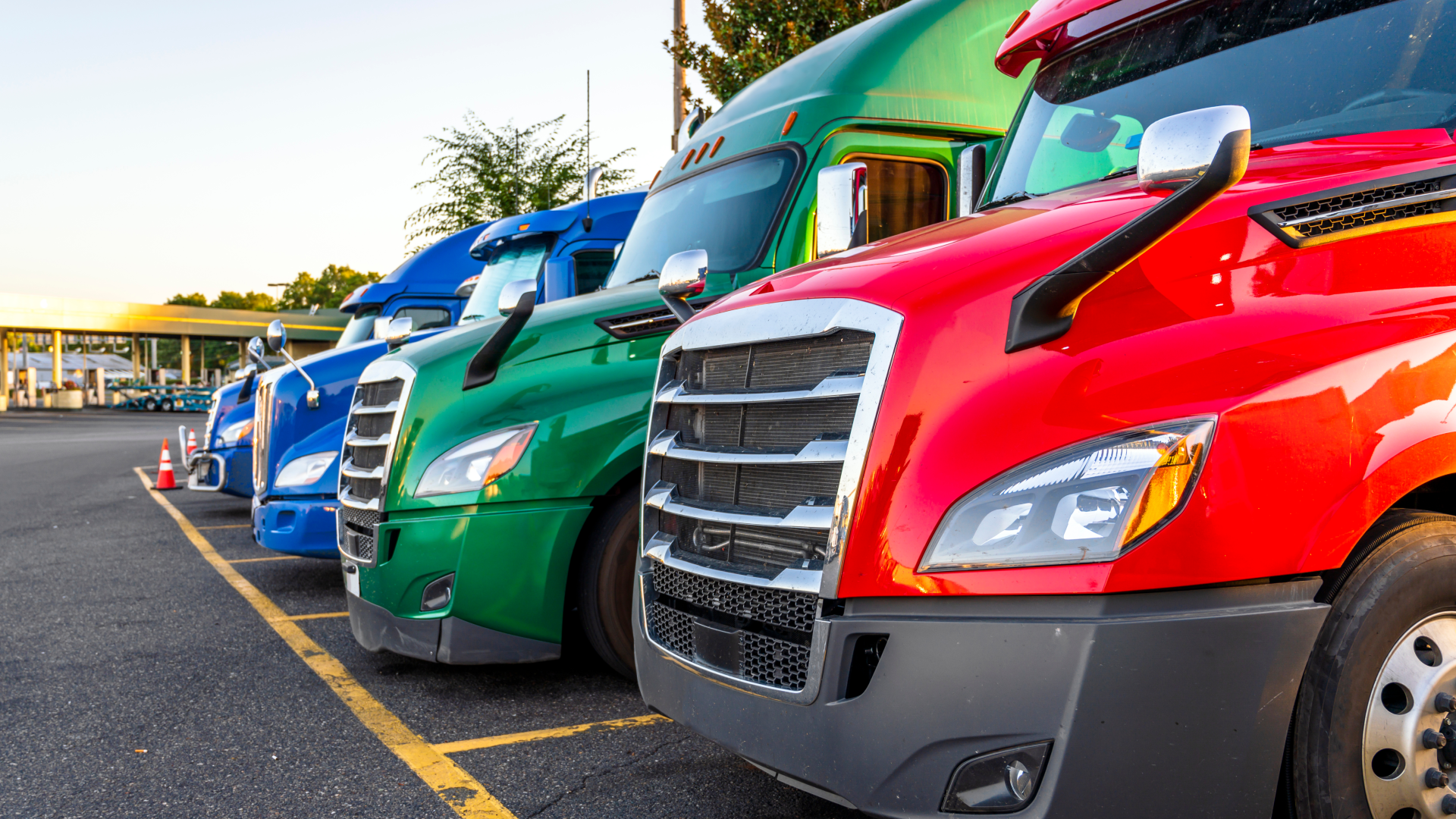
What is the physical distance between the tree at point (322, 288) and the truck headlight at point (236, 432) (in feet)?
342

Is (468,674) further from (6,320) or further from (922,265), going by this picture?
(6,320)

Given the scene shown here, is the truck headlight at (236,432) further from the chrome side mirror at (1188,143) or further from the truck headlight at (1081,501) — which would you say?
Result: the chrome side mirror at (1188,143)

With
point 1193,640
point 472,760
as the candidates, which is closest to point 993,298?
point 1193,640

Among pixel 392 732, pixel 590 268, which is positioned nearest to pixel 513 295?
pixel 392 732

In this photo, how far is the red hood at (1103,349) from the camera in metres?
2.25

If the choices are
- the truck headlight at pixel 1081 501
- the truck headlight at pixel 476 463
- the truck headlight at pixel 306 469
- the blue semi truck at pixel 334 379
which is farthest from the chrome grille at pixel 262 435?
the truck headlight at pixel 1081 501

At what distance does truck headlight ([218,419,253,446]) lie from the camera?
35.6ft

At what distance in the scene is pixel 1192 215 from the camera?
2.33 m

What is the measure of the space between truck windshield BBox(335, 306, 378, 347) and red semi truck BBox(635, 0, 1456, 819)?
29.3 ft

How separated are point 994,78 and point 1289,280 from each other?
3.99 meters

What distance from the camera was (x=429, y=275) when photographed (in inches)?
432

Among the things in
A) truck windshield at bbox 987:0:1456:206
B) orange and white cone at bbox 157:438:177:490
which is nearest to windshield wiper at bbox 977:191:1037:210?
truck windshield at bbox 987:0:1456:206

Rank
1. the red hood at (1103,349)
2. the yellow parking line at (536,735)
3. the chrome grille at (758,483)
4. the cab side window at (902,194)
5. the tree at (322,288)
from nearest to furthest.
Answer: the red hood at (1103,349)
the chrome grille at (758,483)
the yellow parking line at (536,735)
the cab side window at (902,194)
the tree at (322,288)

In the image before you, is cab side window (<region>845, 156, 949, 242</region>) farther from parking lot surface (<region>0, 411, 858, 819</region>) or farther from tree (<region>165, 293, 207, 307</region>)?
tree (<region>165, 293, 207, 307</region>)
